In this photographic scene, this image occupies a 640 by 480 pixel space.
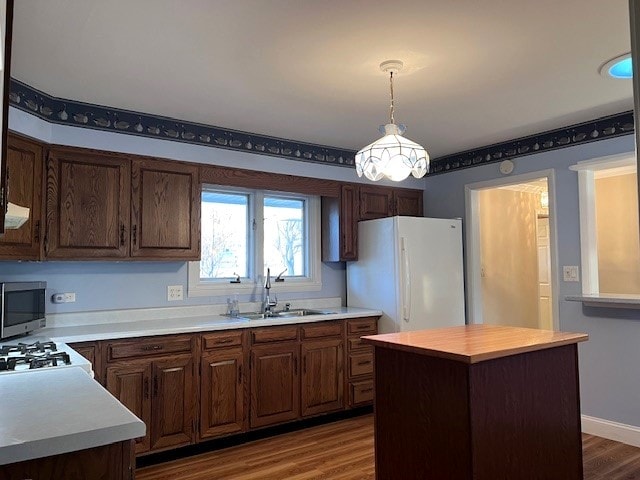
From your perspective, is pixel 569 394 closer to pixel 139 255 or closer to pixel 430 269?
pixel 430 269

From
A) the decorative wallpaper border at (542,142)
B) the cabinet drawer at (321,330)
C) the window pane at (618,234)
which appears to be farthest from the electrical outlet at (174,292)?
the window pane at (618,234)

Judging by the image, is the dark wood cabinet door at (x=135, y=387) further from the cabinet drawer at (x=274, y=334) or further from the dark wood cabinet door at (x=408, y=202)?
the dark wood cabinet door at (x=408, y=202)

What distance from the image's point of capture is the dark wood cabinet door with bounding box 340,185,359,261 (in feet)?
14.2

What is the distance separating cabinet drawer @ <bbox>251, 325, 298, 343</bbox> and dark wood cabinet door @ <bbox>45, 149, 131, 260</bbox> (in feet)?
3.49

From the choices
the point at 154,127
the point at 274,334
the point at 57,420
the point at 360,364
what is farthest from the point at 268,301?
the point at 57,420

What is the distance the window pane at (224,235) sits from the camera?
3877mm

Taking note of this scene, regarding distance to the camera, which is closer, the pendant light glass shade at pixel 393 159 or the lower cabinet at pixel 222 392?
the pendant light glass shade at pixel 393 159

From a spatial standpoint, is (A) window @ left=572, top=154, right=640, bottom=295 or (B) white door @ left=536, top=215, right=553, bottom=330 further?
A: (B) white door @ left=536, top=215, right=553, bottom=330

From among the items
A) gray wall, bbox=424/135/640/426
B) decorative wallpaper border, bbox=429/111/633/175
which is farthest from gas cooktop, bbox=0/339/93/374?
decorative wallpaper border, bbox=429/111/633/175

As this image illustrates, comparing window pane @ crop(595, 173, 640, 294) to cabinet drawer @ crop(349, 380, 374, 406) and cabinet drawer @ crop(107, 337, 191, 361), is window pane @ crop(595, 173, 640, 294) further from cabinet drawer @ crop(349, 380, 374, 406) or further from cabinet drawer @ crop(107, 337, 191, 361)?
A: cabinet drawer @ crop(107, 337, 191, 361)

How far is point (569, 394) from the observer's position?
2322 mm

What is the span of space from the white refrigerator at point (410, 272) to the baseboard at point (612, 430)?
1.23 metres

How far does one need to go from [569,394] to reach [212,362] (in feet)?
7.13

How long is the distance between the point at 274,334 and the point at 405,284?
3.94 ft
